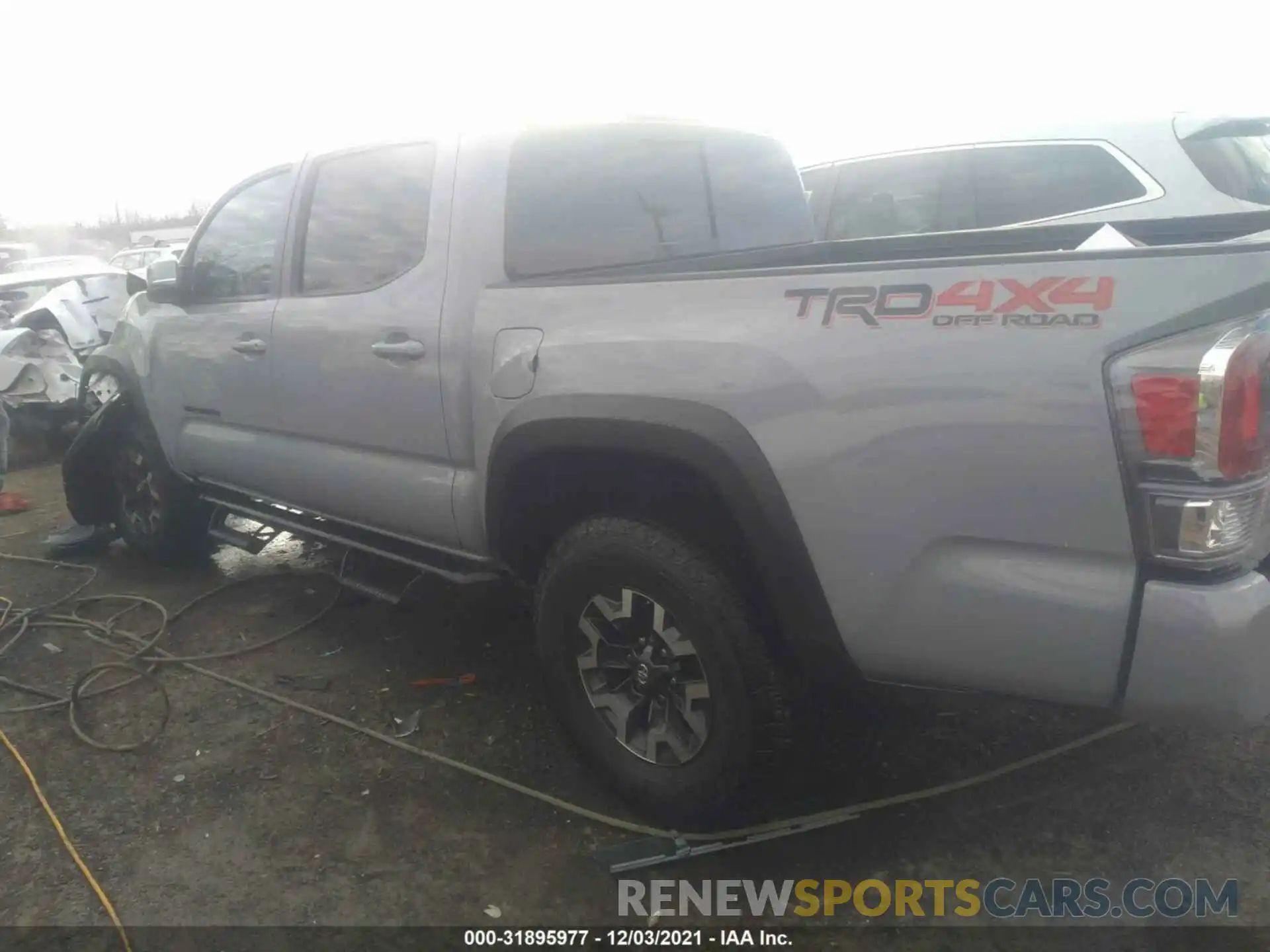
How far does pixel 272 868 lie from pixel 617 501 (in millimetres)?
1349

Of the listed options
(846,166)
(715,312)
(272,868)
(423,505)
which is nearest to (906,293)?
(715,312)

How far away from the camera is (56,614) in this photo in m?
4.32

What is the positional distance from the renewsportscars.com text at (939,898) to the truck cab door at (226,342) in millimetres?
2359

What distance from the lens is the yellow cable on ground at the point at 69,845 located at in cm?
238

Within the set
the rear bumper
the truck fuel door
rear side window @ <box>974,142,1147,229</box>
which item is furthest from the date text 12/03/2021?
rear side window @ <box>974,142,1147,229</box>

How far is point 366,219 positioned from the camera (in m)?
3.29

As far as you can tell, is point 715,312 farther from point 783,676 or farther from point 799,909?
point 799,909

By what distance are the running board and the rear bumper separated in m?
1.89

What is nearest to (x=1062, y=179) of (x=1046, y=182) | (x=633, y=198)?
(x=1046, y=182)

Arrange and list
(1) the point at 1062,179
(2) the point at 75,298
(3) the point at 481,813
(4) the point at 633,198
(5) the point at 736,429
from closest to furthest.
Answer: (5) the point at 736,429 → (3) the point at 481,813 → (4) the point at 633,198 → (1) the point at 1062,179 → (2) the point at 75,298

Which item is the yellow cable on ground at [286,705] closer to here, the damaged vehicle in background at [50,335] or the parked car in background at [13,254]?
the damaged vehicle in background at [50,335]

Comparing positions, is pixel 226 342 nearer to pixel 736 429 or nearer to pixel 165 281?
pixel 165 281

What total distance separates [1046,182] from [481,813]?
4325mm

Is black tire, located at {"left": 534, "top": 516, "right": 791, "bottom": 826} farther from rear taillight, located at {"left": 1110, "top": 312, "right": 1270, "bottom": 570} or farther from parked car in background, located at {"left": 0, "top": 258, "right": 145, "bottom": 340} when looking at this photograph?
parked car in background, located at {"left": 0, "top": 258, "right": 145, "bottom": 340}
